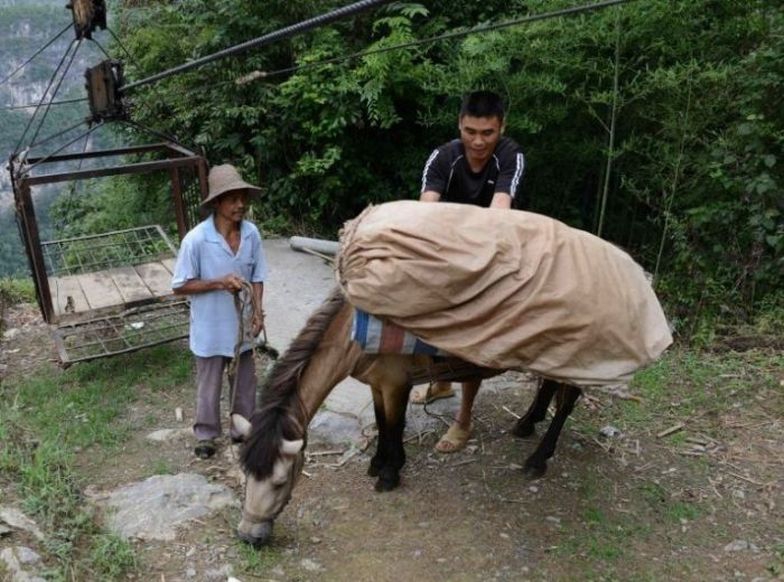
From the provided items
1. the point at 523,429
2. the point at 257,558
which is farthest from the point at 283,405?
the point at 523,429

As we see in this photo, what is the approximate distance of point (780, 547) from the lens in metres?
3.30

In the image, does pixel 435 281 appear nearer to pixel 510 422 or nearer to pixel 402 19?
pixel 510 422

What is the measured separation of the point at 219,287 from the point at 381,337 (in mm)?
1197

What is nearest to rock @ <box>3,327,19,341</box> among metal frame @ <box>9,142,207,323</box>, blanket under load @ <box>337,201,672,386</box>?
metal frame @ <box>9,142,207,323</box>

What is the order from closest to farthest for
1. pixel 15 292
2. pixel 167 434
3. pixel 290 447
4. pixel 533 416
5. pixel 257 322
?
pixel 290 447, pixel 257 322, pixel 533 416, pixel 167 434, pixel 15 292

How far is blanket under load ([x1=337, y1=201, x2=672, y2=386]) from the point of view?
282 cm

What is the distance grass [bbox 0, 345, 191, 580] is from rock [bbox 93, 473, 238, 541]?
0.13 m

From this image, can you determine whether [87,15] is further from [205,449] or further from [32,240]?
[205,449]

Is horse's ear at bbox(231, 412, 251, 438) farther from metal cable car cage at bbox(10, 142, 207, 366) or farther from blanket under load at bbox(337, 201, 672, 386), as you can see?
metal cable car cage at bbox(10, 142, 207, 366)

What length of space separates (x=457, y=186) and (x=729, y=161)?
2.79 m

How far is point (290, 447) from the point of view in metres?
2.95

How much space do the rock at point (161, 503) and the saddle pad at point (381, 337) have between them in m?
1.21

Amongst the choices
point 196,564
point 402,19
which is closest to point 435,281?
point 196,564

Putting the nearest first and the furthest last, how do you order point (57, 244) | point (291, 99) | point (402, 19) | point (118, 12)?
point (57, 244) → point (402, 19) → point (291, 99) → point (118, 12)
